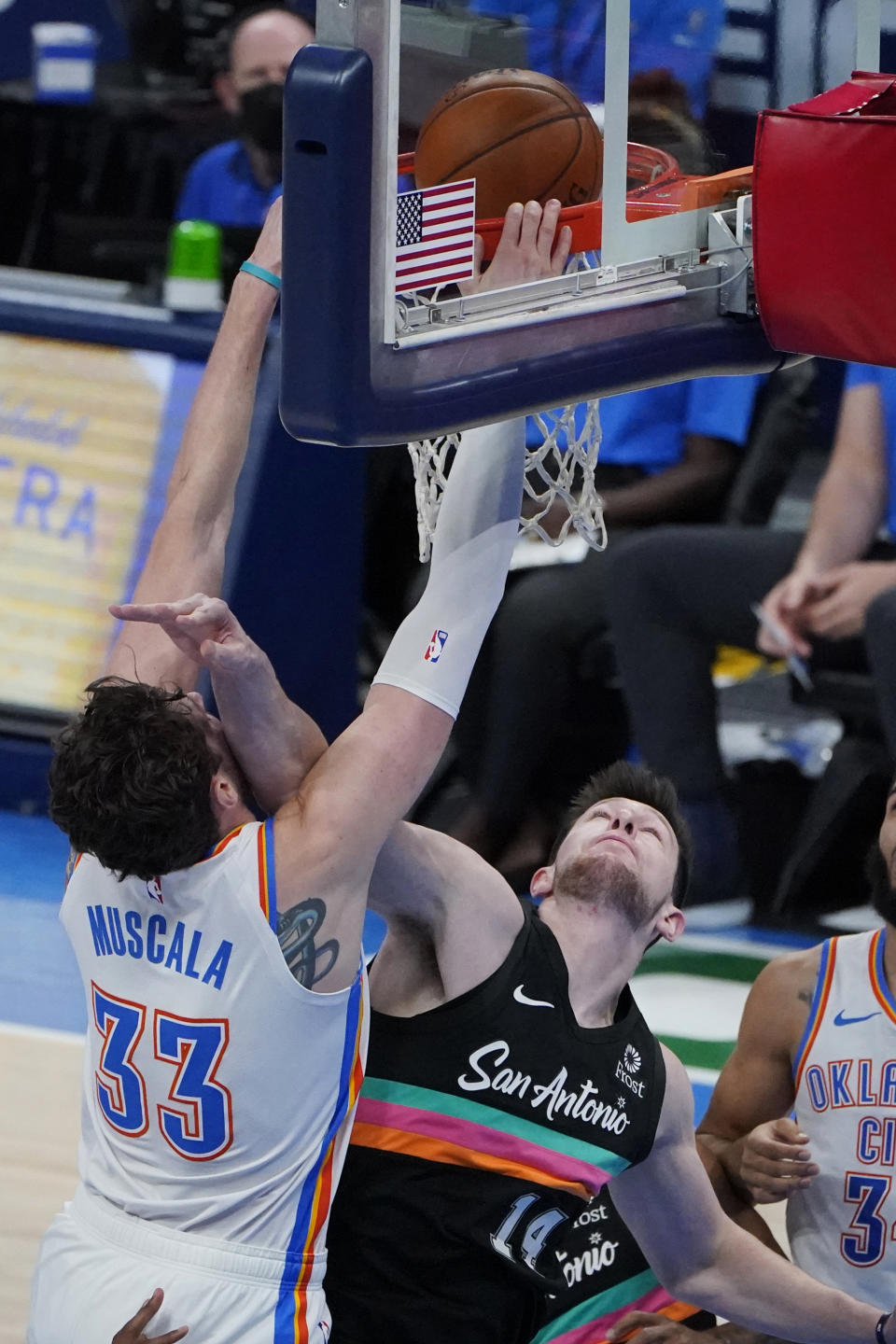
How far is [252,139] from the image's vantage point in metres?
7.27

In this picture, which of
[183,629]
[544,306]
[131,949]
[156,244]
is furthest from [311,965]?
[156,244]

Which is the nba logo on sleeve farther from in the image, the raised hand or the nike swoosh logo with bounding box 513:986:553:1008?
the nike swoosh logo with bounding box 513:986:553:1008

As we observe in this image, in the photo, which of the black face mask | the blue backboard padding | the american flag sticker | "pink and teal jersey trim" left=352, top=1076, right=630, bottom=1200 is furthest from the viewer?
the black face mask

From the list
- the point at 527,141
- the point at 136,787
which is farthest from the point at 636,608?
the point at 136,787

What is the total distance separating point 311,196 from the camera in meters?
2.48

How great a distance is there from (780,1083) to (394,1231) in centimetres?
95

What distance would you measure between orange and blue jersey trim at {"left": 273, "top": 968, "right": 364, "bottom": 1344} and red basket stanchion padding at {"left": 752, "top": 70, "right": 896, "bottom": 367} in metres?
1.20

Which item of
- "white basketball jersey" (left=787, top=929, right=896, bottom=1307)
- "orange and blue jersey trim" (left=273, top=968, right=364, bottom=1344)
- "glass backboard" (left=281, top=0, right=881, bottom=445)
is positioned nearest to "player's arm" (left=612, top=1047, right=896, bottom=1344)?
"white basketball jersey" (left=787, top=929, right=896, bottom=1307)

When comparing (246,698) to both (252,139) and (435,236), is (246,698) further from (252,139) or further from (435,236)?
(252,139)

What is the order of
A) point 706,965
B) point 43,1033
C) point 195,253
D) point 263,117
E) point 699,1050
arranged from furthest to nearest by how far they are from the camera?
1. point 263,117
2. point 195,253
3. point 706,965
4. point 699,1050
5. point 43,1033

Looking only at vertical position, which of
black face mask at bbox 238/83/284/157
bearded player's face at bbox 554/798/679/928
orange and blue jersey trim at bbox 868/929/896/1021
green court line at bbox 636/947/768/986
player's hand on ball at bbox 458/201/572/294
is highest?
player's hand on ball at bbox 458/201/572/294

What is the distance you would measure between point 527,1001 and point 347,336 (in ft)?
3.98

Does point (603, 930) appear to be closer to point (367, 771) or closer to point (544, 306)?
point (367, 771)

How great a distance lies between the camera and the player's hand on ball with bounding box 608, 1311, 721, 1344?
3.65m
